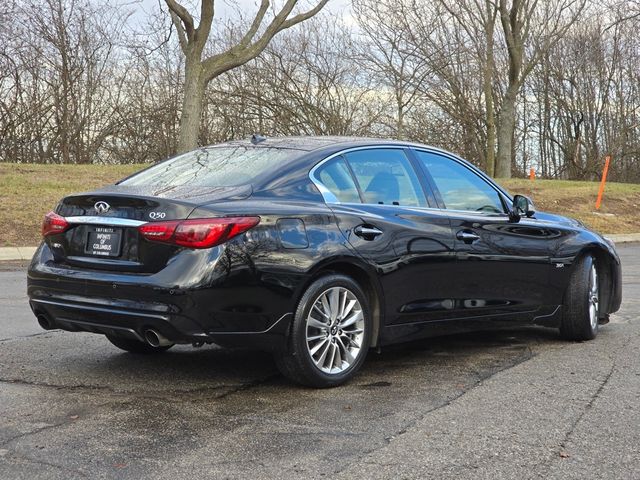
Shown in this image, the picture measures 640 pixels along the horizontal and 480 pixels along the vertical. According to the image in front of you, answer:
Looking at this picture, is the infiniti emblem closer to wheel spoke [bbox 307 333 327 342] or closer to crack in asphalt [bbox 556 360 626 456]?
wheel spoke [bbox 307 333 327 342]

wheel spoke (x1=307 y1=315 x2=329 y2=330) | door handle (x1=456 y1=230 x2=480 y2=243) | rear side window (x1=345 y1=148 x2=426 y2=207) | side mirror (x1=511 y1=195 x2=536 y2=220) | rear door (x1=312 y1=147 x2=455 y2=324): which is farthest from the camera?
side mirror (x1=511 y1=195 x2=536 y2=220)

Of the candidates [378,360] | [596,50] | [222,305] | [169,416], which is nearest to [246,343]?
[222,305]

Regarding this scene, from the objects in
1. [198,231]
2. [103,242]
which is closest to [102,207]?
[103,242]

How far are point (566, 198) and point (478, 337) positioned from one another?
18093 mm

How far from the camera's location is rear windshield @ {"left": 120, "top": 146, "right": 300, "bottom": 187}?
5.28 meters

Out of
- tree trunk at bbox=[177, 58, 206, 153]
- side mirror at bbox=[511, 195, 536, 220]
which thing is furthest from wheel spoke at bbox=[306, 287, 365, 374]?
tree trunk at bbox=[177, 58, 206, 153]

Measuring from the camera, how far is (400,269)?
5.45 metres

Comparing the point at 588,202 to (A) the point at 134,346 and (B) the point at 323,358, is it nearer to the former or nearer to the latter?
(A) the point at 134,346

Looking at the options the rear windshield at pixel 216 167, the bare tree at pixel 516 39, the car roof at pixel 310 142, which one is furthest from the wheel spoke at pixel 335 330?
the bare tree at pixel 516 39

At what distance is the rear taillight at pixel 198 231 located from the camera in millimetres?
4676

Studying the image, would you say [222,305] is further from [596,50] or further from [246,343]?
[596,50]

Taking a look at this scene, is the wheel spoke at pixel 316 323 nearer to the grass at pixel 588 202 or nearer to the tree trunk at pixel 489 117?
the grass at pixel 588 202

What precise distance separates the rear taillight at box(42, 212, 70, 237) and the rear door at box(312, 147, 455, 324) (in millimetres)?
1535

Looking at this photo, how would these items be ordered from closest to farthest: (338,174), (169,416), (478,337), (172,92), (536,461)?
(536,461)
(169,416)
(338,174)
(478,337)
(172,92)
